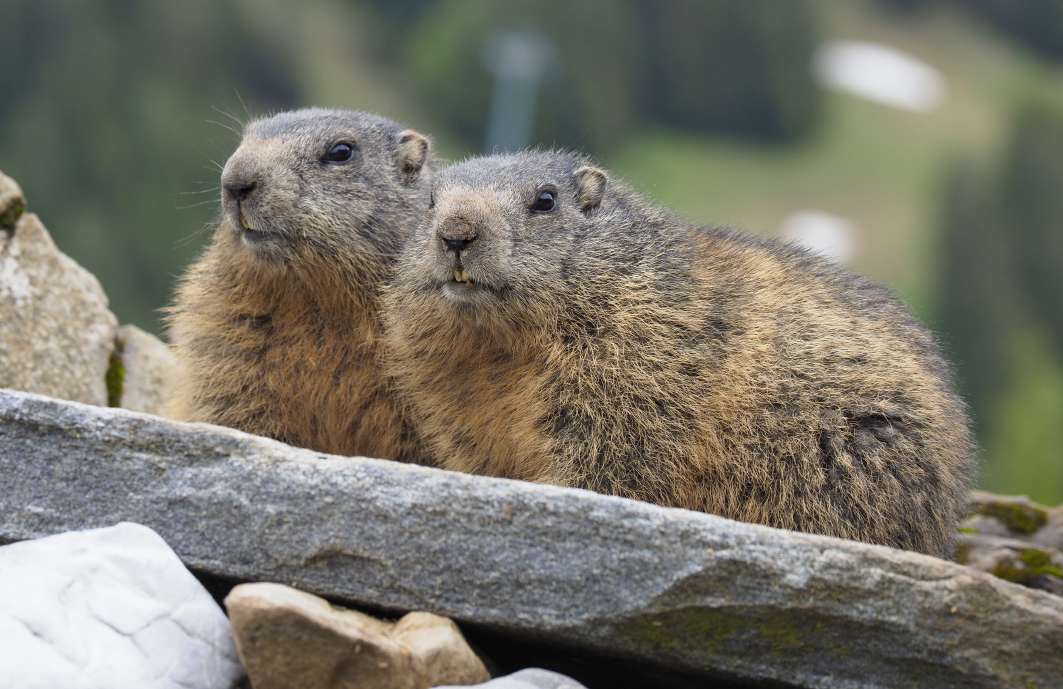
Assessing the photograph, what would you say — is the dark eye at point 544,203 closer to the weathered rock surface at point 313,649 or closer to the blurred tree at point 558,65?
the weathered rock surface at point 313,649

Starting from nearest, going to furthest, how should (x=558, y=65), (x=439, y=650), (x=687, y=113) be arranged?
1. (x=439, y=650)
2. (x=558, y=65)
3. (x=687, y=113)

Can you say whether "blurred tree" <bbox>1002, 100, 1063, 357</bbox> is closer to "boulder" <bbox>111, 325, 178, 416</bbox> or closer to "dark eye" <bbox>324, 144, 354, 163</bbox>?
"boulder" <bbox>111, 325, 178, 416</bbox>

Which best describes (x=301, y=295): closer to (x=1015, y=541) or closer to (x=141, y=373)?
(x=141, y=373)

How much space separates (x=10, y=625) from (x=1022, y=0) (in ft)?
407

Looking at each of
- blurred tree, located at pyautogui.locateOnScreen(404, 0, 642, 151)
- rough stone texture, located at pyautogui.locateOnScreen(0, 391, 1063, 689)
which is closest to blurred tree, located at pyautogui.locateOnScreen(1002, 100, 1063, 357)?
blurred tree, located at pyautogui.locateOnScreen(404, 0, 642, 151)

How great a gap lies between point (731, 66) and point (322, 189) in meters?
86.1

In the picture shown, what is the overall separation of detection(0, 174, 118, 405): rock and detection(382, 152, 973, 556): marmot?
2426 mm

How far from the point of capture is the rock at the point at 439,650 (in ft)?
13.0

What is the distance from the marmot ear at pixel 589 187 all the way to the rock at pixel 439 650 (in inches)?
105

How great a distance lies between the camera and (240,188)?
6137mm

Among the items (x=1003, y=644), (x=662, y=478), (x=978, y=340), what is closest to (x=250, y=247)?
(x=662, y=478)

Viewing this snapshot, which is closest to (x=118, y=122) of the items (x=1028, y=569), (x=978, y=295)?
(x=978, y=295)

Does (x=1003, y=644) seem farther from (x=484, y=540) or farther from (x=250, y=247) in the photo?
(x=250, y=247)

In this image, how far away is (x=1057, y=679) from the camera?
4156 millimetres
